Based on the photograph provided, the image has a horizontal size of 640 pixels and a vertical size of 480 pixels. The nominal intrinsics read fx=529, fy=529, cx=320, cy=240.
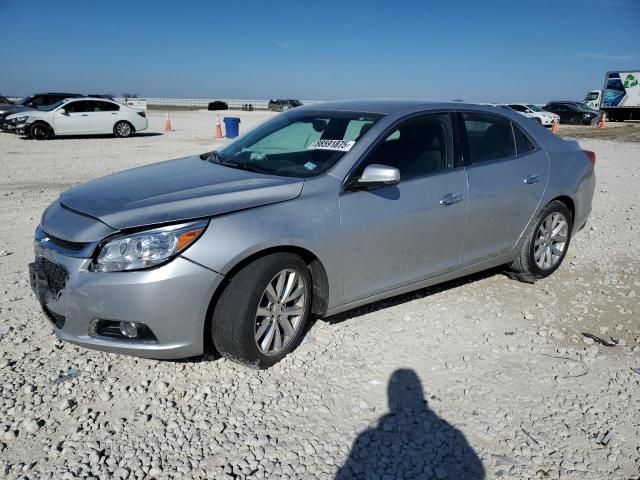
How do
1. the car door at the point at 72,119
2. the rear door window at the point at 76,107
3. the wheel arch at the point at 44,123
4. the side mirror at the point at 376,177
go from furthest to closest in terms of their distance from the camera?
the rear door window at the point at 76,107, the car door at the point at 72,119, the wheel arch at the point at 44,123, the side mirror at the point at 376,177

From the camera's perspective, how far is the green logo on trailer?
36438mm

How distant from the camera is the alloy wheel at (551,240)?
15.9 feet

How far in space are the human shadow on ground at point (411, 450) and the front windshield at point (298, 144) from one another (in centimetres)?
161

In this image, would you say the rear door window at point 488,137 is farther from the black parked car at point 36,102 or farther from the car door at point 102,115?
the black parked car at point 36,102

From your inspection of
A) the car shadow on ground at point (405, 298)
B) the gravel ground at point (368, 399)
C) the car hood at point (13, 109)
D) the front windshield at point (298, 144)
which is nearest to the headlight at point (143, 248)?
the gravel ground at point (368, 399)

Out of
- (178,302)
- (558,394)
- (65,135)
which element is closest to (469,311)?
(558,394)

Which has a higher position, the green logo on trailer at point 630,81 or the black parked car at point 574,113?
the green logo on trailer at point 630,81

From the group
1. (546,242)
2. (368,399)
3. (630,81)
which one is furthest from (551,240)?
(630,81)

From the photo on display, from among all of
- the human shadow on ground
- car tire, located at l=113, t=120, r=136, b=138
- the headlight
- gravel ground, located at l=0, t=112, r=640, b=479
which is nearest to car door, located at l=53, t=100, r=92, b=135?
car tire, located at l=113, t=120, r=136, b=138

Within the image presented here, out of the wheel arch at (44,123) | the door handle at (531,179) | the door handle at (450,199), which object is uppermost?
the door handle at (531,179)

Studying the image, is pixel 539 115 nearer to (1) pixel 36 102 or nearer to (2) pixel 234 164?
(1) pixel 36 102

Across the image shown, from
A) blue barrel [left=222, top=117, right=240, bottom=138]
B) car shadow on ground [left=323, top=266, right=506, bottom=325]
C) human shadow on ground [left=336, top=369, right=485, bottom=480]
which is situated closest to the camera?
human shadow on ground [left=336, top=369, right=485, bottom=480]

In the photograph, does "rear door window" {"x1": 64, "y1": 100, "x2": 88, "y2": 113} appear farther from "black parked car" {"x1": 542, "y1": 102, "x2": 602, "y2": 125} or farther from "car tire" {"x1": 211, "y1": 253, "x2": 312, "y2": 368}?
"black parked car" {"x1": 542, "y1": 102, "x2": 602, "y2": 125}

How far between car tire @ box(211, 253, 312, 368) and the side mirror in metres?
0.64
